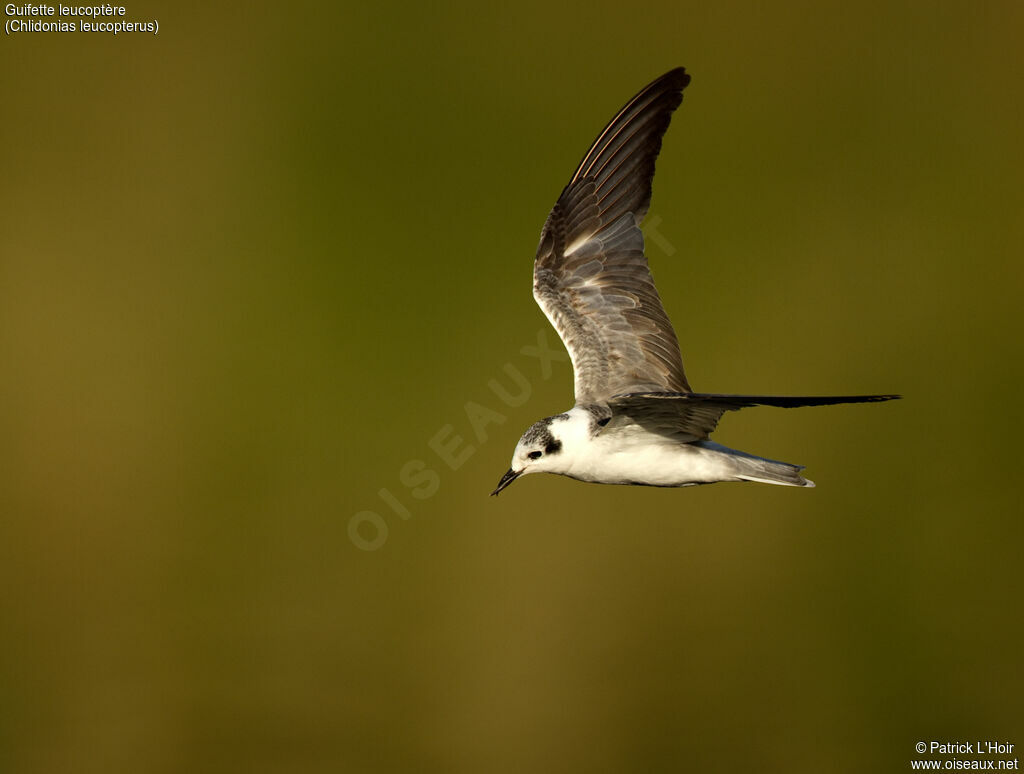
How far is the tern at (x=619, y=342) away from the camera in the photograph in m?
5.59

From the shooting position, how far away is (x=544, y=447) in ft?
18.5

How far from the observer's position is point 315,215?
486 inches

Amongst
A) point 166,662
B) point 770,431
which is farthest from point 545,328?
point 166,662

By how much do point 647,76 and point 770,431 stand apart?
4.12 metres

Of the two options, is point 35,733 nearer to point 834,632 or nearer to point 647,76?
point 834,632

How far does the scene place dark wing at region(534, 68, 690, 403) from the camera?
21.0 feet
